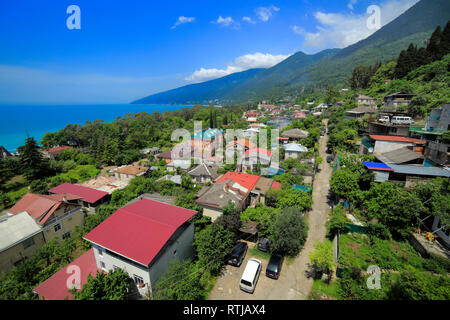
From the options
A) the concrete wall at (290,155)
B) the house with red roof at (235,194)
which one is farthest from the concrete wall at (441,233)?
the concrete wall at (290,155)

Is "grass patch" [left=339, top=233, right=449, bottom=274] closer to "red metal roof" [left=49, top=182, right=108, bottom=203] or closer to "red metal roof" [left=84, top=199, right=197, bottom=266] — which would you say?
"red metal roof" [left=84, top=199, right=197, bottom=266]

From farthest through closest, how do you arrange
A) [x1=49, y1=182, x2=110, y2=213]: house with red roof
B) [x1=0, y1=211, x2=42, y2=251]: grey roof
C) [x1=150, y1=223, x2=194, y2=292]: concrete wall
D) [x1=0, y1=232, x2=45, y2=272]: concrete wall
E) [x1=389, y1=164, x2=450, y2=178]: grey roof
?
[x1=49, y1=182, x2=110, y2=213]: house with red roof, [x1=389, y1=164, x2=450, y2=178]: grey roof, [x1=0, y1=211, x2=42, y2=251]: grey roof, [x1=0, y1=232, x2=45, y2=272]: concrete wall, [x1=150, y1=223, x2=194, y2=292]: concrete wall

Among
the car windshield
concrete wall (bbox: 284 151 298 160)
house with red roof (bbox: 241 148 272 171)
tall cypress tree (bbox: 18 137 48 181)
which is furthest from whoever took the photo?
tall cypress tree (bbox: 18 137 48 181)

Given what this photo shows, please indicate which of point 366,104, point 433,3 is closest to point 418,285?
point 366,104

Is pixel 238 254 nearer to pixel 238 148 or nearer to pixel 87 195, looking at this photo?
pixel 87 195

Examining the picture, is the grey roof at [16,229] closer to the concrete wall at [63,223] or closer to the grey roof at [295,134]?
the concrete wall at [63,223]

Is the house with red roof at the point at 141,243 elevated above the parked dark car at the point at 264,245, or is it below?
above

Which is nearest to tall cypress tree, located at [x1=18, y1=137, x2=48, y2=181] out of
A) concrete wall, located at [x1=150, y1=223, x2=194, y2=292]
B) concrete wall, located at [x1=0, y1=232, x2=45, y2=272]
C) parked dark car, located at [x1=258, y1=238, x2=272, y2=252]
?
concrete wall, located at [x1=0, y1=232, x2=45, y2=272]
